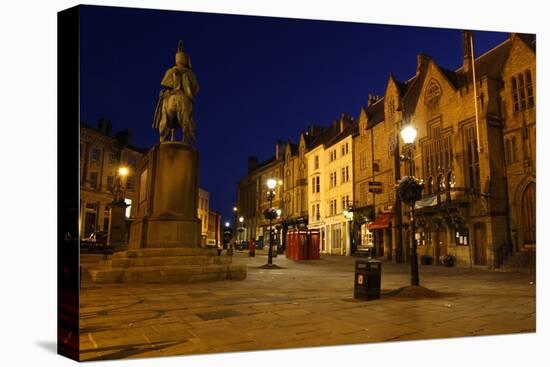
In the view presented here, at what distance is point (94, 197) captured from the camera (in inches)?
1145

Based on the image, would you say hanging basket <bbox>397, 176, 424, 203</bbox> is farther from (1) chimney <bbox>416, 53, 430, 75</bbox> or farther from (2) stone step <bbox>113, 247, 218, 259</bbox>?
(1) chimney <bbox>416, 53, 430, 75</bbox>

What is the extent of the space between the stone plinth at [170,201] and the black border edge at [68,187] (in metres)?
5.43

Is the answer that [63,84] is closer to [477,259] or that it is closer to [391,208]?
[477,259]

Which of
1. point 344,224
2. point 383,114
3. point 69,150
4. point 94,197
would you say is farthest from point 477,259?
point 94,197

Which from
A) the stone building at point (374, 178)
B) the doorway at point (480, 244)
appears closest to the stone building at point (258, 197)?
the stone building at point (374, 178)

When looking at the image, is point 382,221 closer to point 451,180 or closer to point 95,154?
point 451,180

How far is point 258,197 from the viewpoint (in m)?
52.0

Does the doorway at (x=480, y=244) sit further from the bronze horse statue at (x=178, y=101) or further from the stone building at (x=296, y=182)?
the stone building at (x=296, y=182)

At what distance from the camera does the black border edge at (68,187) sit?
4539 mm

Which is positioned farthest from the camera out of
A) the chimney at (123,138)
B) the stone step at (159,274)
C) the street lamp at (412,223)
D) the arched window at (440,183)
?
the chimney at (123,138)

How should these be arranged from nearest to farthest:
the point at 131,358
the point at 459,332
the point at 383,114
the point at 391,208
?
the point at 131,358
the point at 459,332
the point at 391,208
the point at 383,114

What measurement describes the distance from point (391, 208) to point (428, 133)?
519 cm

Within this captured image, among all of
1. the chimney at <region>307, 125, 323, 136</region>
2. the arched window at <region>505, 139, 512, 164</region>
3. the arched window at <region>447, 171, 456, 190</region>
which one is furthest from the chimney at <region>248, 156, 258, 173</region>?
the arched window at <region>505, 139, 512, 164</region>

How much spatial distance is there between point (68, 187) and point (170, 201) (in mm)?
5696
